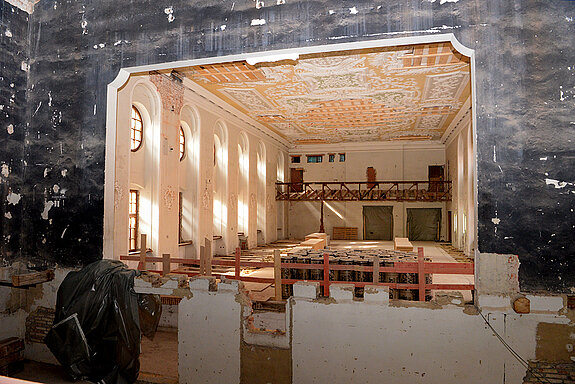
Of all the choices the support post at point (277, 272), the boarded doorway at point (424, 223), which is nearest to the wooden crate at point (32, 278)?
the support post at point (277, 272)

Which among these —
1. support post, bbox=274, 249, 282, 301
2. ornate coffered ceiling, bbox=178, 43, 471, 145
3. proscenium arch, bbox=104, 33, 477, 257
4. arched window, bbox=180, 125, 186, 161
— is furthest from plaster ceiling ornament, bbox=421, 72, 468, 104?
arched window, bbox=180, 125, 186, 161

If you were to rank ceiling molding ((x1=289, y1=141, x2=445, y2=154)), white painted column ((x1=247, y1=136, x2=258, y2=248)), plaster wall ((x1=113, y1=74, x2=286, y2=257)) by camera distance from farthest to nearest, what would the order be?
1. ceiling molding ((x1=289, y1=141, x2=445, y2=154))
2. white painted column ((x1=247, y1=136, x2=258, y2=248))
3. plaster wall ((x1=113, y1=74, x2=286, y2=257))

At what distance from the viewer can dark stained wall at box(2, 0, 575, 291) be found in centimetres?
447

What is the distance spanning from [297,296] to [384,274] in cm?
314

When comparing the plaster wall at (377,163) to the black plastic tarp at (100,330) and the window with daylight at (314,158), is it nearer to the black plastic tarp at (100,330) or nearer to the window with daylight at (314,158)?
the window with daylight at (314,158)

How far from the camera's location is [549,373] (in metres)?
4.40

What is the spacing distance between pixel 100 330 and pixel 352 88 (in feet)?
36.1

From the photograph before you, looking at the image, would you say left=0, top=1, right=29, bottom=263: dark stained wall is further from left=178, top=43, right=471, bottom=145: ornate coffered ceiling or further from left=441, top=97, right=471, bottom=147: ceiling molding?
left=441, top=97, right=471, bottom=147: ceiling molding

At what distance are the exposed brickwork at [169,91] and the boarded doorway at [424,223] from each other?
1683 cm

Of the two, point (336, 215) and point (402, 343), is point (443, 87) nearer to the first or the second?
point (402, 343)

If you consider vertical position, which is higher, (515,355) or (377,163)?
(377,163)

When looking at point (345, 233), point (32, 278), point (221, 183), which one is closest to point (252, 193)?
point (221, 183)

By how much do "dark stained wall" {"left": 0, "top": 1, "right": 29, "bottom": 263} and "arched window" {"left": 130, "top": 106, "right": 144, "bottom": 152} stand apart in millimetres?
4881

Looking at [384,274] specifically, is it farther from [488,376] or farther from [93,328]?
[93,328]
